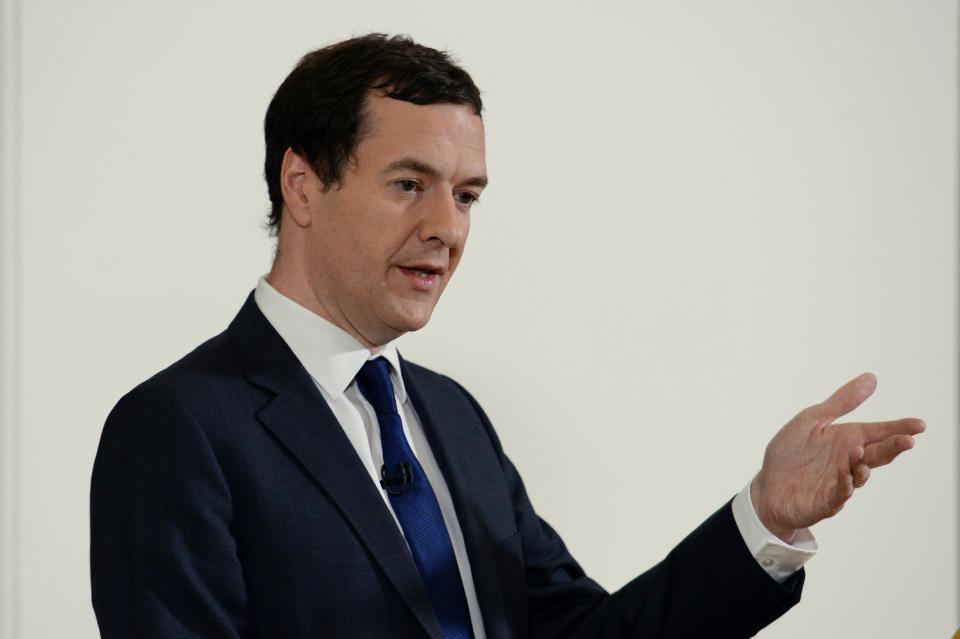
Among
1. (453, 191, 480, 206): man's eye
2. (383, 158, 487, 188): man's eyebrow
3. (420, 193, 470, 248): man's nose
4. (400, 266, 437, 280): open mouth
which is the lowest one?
(400, 266, 437, 280): open mouth

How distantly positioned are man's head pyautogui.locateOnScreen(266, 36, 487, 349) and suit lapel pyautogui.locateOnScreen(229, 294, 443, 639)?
130 millimetres

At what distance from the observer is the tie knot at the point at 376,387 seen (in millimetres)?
1669

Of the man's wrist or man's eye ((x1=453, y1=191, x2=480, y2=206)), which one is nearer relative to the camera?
the man's wrist

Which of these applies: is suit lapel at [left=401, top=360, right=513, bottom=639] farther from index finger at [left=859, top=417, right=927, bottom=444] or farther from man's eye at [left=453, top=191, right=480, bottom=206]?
index finger at [left=859, top=417, right=927, bottom=444]

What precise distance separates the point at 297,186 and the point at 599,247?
1.13 meters

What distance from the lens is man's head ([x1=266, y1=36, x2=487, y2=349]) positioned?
1617 mm

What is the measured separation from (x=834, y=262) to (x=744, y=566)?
5.10 feet

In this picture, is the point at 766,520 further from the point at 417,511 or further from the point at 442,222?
the point at 442,222

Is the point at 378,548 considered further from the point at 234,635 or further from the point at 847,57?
the point at 847,57

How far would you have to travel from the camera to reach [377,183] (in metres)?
1.62

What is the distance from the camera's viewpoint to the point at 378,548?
1.52 meters

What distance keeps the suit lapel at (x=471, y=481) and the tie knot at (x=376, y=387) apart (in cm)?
11

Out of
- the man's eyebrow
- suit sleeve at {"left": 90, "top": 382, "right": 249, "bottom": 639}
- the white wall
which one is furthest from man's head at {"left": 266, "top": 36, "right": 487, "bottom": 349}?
the white wall

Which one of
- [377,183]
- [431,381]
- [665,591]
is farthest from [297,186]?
[665,591]
